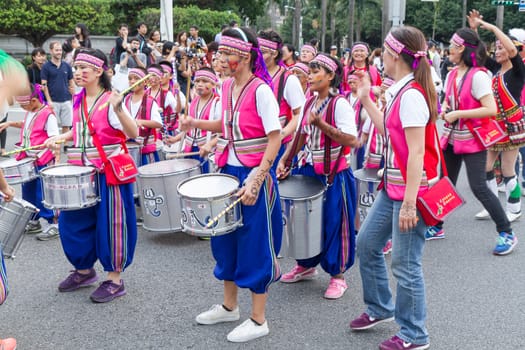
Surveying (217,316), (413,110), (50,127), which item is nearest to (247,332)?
(217,316)

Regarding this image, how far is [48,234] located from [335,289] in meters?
3.23

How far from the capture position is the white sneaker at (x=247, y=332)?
3.73m

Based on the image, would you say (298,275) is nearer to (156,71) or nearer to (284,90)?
(284,90)

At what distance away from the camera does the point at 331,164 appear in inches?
171

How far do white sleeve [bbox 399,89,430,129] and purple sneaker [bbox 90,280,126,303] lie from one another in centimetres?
261

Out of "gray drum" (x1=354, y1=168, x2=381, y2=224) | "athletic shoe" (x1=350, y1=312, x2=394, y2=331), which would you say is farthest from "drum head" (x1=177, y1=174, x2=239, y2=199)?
"gray drum" (x1=354, y1=168, x2=381, y2=224)

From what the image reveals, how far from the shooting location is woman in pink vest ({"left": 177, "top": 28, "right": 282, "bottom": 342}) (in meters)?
3.55

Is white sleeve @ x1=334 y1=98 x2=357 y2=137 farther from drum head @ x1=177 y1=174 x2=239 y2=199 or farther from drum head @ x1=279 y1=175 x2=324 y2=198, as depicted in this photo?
drum head @ x1=177 y1=174 x2=239 y2=199

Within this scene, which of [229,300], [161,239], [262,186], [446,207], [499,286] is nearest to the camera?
[446,207]

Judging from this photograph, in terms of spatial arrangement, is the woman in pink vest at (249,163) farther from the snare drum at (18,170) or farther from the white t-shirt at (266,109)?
the snare drum at (18,170)

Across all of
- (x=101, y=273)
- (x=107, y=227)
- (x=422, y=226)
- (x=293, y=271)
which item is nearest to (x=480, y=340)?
(x=422, y=226)

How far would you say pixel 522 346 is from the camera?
12.1 feet

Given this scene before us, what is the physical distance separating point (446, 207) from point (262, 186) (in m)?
1.12

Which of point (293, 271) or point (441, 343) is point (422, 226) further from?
point (293, 271)
